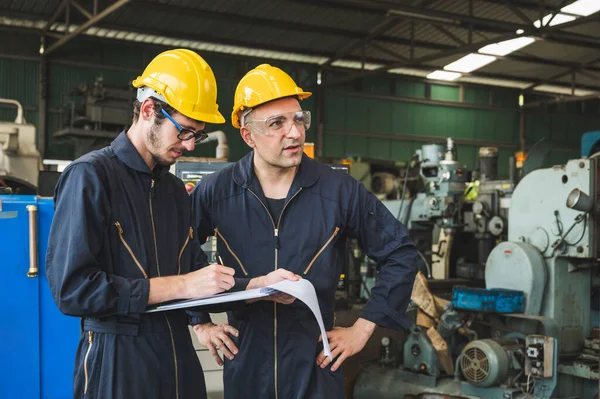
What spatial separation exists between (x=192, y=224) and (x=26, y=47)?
958 centimetres

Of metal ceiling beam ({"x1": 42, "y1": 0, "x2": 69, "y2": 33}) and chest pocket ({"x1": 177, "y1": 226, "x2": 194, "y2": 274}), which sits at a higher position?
metal ceiling beam ({"x1": 42, "y1": 0, "x2": 69, "y2": 33})

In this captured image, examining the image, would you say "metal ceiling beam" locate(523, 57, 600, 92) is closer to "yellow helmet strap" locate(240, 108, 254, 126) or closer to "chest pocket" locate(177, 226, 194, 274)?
"yellow helmet strap" locate(240, 108, 254, 126)

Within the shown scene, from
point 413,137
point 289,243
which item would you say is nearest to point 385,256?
point 289,243

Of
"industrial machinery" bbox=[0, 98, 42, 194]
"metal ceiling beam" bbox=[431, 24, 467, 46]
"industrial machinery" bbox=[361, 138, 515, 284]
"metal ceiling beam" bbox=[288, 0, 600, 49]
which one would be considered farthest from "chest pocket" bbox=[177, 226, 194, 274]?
"metal ceiling beam" bbox=[431, 24, 467, 46]

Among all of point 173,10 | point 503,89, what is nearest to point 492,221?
point 173,10

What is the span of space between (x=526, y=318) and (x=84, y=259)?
3389mm

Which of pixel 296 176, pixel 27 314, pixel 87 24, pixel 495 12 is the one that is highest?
pixel 495 12

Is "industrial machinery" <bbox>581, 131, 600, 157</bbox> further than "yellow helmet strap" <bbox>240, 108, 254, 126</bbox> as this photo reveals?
Yes

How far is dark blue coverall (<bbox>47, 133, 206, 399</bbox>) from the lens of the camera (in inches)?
55.5

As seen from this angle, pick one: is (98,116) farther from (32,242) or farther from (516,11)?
(32,242)

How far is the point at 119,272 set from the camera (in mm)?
1528

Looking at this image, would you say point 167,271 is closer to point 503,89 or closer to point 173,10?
point 173,10

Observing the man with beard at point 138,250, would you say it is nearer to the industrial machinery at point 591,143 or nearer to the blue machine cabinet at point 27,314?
the blue machine cabinet at point 27,314

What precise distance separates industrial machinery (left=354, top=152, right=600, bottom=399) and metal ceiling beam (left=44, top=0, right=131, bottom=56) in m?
5.44
